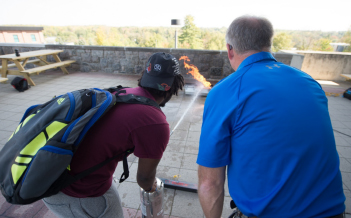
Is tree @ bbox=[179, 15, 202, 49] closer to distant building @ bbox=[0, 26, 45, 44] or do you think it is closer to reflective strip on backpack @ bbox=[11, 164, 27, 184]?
distant building @ bbox=[0, 26, 45, 44]

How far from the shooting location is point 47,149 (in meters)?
0.99

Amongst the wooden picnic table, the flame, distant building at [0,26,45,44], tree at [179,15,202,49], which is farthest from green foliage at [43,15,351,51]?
the flame

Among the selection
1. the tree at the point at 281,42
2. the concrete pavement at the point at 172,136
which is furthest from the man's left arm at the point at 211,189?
the tree at the point at 281,42

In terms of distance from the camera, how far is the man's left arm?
111 cm

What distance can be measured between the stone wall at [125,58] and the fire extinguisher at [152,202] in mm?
6733

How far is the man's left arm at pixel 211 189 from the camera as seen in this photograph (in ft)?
3.65

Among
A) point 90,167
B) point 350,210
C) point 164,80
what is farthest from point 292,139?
point 350,210

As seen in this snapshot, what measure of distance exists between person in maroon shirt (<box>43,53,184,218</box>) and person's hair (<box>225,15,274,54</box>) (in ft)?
1.60

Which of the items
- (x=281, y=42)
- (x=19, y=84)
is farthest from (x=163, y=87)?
(x=281, y=42)

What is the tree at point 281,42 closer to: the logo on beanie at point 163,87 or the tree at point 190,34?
the tree at point 190,34

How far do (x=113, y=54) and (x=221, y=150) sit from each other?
8767 mm

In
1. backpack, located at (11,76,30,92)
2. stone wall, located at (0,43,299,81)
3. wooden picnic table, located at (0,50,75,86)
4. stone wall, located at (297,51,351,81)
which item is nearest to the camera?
backpack, located at (11,76,30,92)

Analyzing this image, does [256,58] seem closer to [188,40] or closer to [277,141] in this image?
[277,141]

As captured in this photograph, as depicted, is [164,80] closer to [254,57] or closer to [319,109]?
[254,57]
